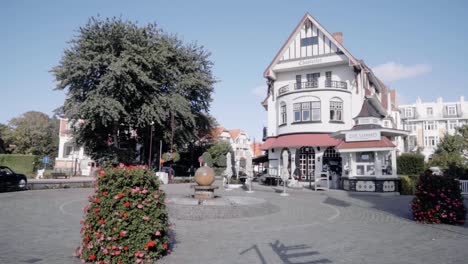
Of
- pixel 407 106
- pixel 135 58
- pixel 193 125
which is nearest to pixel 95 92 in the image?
pixel 135 58

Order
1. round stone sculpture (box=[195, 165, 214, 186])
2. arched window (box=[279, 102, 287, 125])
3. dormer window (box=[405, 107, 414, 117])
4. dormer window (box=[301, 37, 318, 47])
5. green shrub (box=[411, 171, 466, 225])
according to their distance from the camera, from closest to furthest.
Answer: green shrub (box=[411, 171, 466, 225]) → round stone sculpture (box=[195, 165, 214, 186]) → dormer window (box=[301, 37, 318, 47]) → arched window (box=[279, 102, 287, 125]) → dormer window (box=[405, 107, 414, 117])

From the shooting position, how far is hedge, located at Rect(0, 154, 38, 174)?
40844 mm

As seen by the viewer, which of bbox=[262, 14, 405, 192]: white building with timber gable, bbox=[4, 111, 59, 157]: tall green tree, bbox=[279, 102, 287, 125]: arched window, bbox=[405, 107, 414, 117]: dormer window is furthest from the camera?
bbox=[405, 107, 414, 117]: dormer window

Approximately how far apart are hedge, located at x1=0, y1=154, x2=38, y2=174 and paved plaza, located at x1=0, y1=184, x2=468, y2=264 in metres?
34.4

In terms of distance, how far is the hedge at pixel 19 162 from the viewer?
4084 centimetres

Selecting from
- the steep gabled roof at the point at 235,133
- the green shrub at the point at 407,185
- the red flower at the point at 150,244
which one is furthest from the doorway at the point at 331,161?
the steep gabled roof at the point at 235,133

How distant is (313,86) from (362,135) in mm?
11031

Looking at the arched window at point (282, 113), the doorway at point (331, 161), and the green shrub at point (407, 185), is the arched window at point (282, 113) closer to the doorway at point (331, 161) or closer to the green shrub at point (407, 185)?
the doorway at point (331, 161)

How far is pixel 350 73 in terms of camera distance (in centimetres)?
3164

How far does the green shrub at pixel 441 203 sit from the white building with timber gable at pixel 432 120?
217 feet

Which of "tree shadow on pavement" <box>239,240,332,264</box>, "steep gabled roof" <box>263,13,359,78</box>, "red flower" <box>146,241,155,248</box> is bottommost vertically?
"tree shadow on pavement" <box>239,240,332,264</box>

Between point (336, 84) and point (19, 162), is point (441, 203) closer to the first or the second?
point (336, 84)

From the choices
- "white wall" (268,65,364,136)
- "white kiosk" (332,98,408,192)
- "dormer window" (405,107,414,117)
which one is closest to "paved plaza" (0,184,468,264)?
"white kiosk" (332,98,408,192)

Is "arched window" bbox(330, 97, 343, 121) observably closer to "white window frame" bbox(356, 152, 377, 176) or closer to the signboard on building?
the signboard on building
